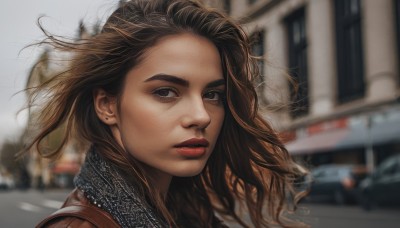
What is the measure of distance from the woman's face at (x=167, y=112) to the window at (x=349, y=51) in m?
23.8

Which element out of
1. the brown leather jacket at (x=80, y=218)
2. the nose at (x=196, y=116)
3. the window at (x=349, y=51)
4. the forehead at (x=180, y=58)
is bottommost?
the brown leather jacket at (x=80, y=218)

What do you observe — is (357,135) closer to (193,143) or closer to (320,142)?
(320,142)

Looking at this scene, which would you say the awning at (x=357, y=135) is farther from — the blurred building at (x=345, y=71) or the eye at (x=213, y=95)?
the eye at (x=213, y=95)

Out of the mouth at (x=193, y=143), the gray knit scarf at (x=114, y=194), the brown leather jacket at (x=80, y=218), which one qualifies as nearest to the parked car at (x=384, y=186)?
the mouth at (x=193, y=143)

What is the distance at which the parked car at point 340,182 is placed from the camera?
17.5 meters

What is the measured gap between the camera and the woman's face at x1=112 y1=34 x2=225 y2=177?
181cm

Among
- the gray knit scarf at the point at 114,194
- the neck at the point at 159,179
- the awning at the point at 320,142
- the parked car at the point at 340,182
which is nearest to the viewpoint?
the gray knit scarf at the point at 114,194

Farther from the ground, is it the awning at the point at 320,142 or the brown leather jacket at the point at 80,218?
the brown leather jacket at the point at 80,218

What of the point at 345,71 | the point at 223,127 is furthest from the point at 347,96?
the point at 223,127

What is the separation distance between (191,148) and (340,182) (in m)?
16.5

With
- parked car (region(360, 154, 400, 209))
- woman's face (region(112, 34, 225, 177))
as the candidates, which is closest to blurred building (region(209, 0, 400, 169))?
parked car (region(360, 154, 400, 209))

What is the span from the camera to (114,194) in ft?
5.41

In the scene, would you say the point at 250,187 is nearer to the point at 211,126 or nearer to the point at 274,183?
the point at 274,183

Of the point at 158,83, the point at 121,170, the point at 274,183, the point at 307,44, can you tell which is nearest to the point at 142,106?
the point at 158,83
